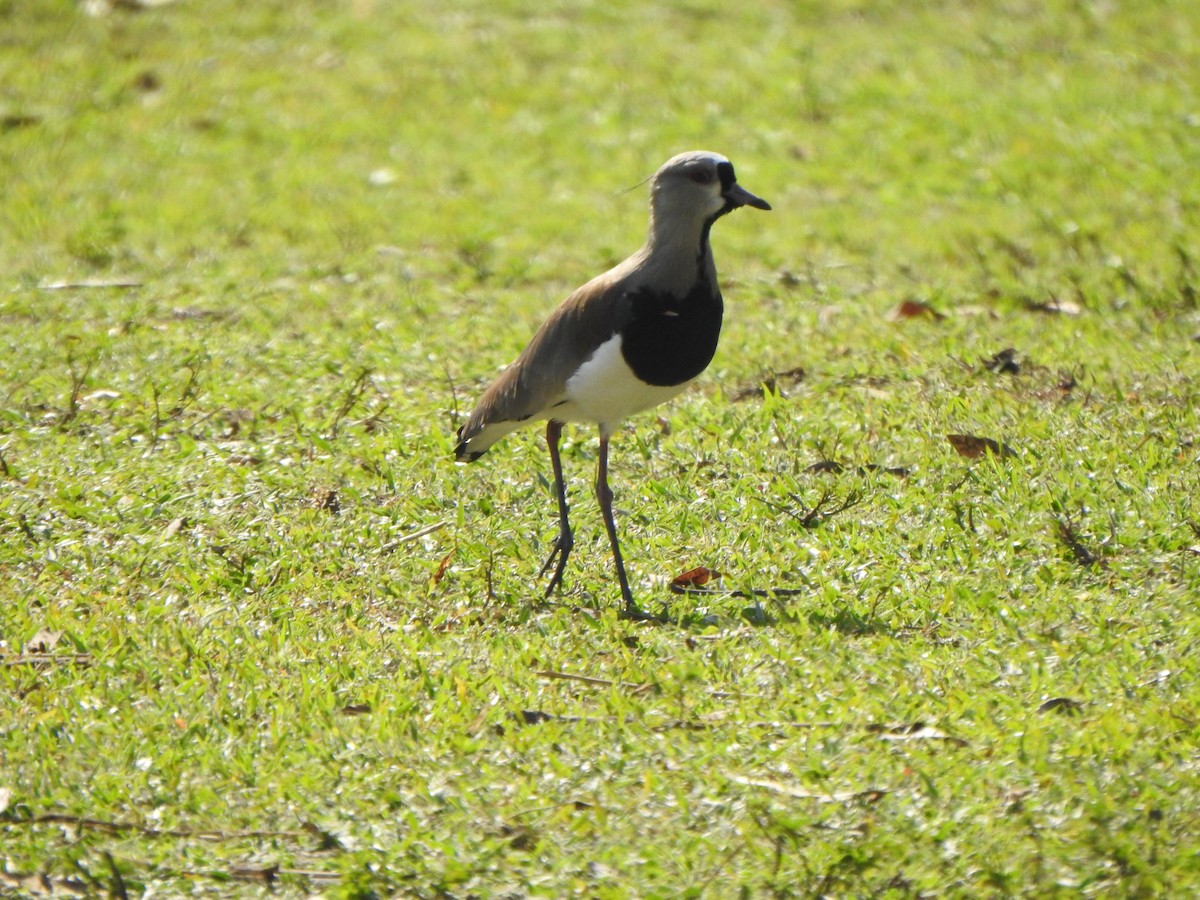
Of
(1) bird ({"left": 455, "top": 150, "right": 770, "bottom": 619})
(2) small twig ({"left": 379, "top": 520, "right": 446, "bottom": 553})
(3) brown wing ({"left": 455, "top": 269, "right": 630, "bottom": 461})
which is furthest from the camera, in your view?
(2) small twig ({"left": 379, "top": 520, "right": 446, "bottom": 553})

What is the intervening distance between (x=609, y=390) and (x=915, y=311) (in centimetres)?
308

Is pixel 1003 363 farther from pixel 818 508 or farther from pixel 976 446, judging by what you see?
pixel 818 508

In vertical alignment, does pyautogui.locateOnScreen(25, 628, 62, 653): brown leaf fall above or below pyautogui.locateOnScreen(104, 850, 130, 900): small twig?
below

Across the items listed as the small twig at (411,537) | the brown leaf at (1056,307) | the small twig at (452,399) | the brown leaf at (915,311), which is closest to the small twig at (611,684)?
the small twig at (411,537)

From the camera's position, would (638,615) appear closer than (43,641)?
No

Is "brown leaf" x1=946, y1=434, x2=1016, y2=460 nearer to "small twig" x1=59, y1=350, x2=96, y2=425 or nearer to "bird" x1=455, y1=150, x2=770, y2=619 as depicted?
"bird" x1=455, y1=150, x2=770, y2=619

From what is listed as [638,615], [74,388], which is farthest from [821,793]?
[74,388]

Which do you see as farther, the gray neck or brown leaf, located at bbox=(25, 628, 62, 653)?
the gray neck

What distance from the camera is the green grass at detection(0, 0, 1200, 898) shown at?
3842mm

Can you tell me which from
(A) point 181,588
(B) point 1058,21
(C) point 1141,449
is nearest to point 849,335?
(C) point 1141,449

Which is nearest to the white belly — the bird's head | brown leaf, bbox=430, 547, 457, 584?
the bird's head

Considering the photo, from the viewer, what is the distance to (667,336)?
195 inches

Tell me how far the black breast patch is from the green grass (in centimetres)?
71

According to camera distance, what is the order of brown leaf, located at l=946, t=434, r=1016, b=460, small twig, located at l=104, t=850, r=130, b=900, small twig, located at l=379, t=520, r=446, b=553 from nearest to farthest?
small twig, located at l=104, t=850, r=130, b=900 < small twig, located at l=379, t=520, r=446, b=553 < brown leaf, located at l=946, t=434, r=1016, b=460
